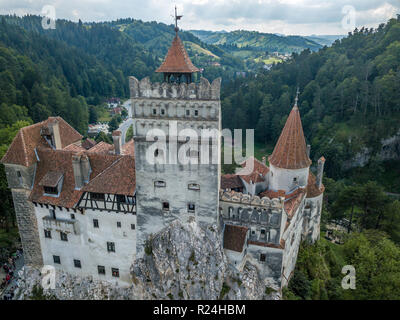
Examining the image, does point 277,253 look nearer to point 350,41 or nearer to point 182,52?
point 182,52

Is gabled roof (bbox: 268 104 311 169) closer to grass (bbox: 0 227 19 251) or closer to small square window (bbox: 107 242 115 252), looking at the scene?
small square window (bbox: 107 242 115 252)

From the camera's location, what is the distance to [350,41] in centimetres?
12588

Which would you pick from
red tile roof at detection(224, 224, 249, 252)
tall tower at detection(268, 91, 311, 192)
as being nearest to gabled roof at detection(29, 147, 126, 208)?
red tile roof at detection(224, 224, 249, 252)

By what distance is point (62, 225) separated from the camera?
34.3 meters

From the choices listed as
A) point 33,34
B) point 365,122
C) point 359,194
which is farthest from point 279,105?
point 33,34

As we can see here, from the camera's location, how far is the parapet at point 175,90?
1093 inches

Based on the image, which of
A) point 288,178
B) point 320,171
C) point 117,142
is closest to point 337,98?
point 320,171

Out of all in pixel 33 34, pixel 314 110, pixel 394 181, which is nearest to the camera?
pixel 394 181

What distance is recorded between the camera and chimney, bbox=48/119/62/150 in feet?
121

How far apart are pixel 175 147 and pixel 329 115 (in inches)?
3186

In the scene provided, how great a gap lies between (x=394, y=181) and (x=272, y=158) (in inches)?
2145

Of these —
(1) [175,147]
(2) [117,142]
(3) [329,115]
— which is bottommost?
(3) [329,115]

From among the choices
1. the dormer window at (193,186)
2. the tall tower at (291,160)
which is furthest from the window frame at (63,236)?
the tall tower at (291,160)

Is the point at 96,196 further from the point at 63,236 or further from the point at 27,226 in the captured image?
the point at 27,226
